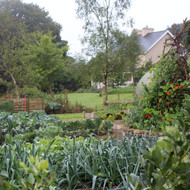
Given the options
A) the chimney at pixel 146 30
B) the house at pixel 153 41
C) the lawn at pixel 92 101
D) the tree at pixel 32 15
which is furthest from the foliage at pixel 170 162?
the chimney at pixel 146 30

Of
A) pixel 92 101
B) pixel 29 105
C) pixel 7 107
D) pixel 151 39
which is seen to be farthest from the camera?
pixel 151 39

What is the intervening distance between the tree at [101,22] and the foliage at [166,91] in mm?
A: 9917

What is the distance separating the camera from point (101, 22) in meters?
14.6

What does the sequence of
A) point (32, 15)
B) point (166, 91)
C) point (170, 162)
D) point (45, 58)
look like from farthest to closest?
1. point (32, 15)
2. point (45, 58)
3. point (166, 91)
4. point (170, 162)

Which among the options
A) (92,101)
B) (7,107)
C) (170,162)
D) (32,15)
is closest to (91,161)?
(170,162)

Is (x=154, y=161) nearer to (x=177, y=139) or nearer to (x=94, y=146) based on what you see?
(x=177, y=139)

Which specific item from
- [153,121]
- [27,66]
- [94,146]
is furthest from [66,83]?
[94,146]

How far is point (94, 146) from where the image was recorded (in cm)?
205

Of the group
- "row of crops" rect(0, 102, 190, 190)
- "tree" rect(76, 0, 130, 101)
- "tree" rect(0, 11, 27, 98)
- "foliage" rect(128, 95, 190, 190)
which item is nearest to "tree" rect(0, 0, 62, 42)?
"tree" rect(0, 11, 27, 98)

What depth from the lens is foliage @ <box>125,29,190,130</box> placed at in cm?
405

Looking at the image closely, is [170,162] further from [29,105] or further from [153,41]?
[153,41]

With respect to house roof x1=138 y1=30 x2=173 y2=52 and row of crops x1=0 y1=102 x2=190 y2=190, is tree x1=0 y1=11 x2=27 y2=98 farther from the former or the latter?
house roof x1=138 y1=30 x2=173 y2=52

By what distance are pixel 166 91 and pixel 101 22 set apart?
11603 mm

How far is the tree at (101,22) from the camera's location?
46.9 ft
